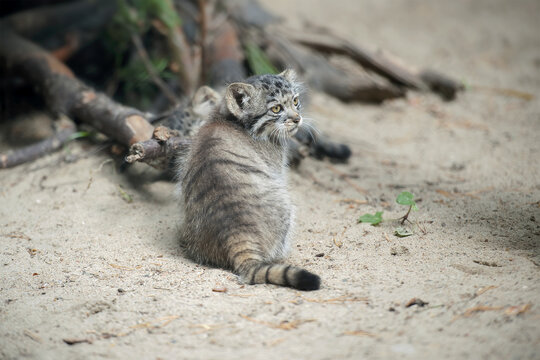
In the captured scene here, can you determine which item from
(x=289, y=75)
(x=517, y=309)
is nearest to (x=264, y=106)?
(x=289, y=75)

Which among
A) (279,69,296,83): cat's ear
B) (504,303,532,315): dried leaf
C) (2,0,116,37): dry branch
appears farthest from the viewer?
(2,0,116,37): dry branch

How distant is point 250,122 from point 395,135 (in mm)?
3519

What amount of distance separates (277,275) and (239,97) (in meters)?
1.87

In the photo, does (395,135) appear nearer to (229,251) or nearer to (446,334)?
(229,251)

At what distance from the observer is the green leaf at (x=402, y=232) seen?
4617 mm

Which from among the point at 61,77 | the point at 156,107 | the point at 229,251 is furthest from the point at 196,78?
the point at 229,251

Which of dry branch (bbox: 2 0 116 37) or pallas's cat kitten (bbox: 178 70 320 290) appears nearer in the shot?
pallas's cat kitten (bbox: 178 70 320 290)

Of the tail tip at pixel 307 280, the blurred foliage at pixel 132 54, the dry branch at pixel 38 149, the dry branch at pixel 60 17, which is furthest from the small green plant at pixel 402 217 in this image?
the dry branch at pixel 60 17

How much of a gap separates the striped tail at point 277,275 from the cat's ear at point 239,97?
60.3 inches

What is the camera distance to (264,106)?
15.9 ft

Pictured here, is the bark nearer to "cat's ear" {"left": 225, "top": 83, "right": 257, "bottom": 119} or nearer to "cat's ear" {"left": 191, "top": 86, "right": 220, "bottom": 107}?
"cat's ear" {"left": 191, "top": 86, "right": 220, "bottom": 107}

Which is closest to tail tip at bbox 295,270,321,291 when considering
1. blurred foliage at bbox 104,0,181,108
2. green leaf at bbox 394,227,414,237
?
green leaf at bbox 394,227,414,237

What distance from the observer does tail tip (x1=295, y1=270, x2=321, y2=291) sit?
3686mm

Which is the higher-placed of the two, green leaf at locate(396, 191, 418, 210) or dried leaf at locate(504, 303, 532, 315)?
green leaf at locate(396, 191, 418, 210)
